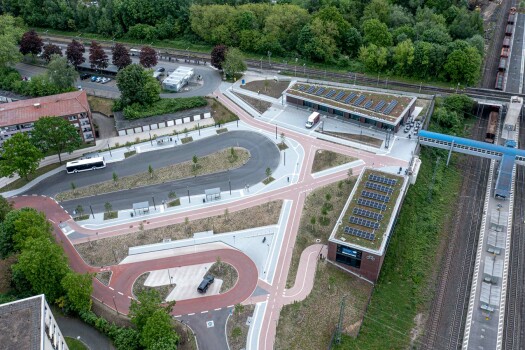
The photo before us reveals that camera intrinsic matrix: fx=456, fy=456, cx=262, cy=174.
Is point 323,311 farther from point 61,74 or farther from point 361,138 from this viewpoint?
point 61,74

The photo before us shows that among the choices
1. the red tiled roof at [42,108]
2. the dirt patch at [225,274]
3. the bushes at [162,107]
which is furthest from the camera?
the bushes at [162,107]

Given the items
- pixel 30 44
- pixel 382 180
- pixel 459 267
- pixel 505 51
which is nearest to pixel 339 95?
pixel 382 180

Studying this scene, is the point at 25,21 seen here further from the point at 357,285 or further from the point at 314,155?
the point at 357,285

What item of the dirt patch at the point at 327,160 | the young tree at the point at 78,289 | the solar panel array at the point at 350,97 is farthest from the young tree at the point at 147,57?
the young tree at the point at 78,289

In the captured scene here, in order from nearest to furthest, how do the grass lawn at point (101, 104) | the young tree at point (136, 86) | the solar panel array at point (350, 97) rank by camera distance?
1. the solar panel array at point (350, 97)
2. the young tree at point (136, 86)
3. the grass lawn at point (101, 104)

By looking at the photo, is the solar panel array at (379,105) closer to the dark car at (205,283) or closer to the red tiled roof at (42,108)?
the dark car at (205,283)

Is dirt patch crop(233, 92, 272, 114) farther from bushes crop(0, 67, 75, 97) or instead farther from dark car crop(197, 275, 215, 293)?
dark car crop(197, 275, 215, 293)

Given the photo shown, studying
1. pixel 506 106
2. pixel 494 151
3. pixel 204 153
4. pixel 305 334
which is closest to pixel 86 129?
pixel 204 153

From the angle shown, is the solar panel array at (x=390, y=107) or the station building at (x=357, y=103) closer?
the station building at (x=357, y=103)
